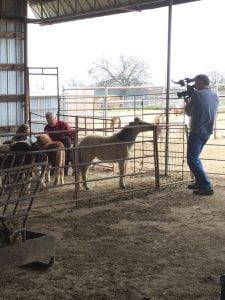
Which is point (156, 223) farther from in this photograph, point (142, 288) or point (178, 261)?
point (142, 288)

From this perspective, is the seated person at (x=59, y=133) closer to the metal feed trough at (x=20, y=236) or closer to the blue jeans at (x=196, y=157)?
the blue jeans at (x=196, y=157)

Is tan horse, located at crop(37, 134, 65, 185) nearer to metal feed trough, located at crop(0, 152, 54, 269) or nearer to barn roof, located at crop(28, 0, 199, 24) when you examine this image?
barn roof, located at crop(28, 0, 199, 24)

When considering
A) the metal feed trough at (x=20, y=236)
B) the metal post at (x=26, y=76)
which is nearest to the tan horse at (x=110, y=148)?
the metal feed trough at (x=20, y=236)

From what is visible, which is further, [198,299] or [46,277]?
[46,277]

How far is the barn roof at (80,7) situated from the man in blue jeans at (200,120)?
2599mm

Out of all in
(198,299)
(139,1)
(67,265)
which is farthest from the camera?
(139,1)

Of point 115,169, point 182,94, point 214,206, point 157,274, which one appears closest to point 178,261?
point 157,274

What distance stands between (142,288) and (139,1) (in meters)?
7.93

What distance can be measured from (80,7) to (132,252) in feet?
30.8

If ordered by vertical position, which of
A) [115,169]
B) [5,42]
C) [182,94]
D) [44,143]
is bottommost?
[115,169]

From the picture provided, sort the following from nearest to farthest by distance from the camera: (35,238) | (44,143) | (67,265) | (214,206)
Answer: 1. (35,238)
2. (67,265)
3. (214,206)
4. (44,143)

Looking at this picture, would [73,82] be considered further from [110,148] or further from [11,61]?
[110,148]

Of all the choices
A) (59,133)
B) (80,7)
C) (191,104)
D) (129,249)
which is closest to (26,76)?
(80,7)

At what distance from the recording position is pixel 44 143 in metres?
9.71
